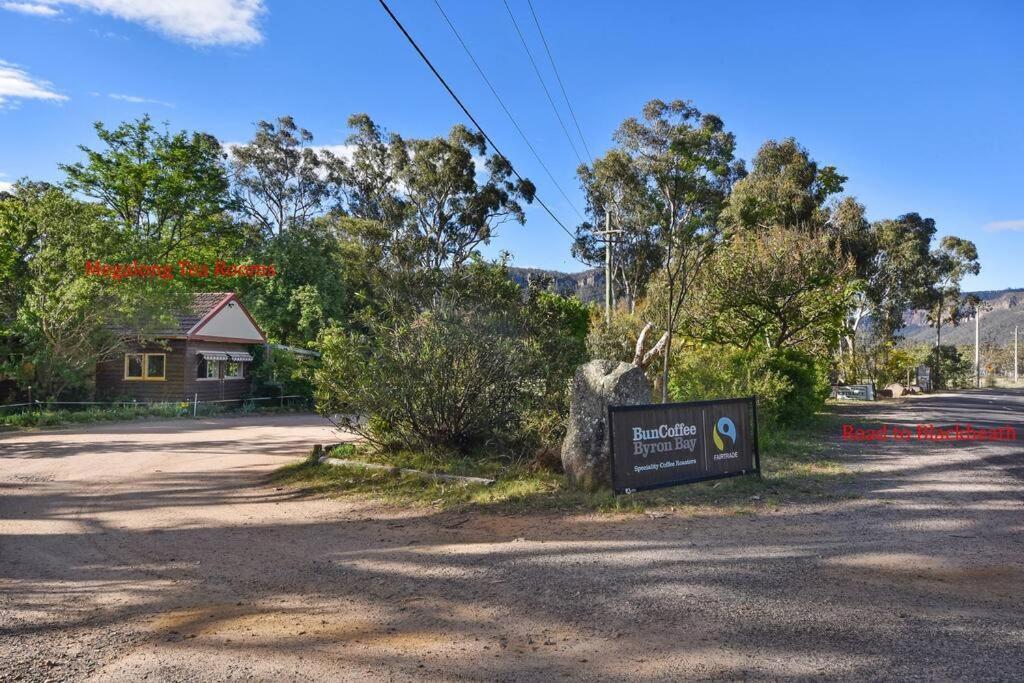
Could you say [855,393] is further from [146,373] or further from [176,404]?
[146,373]

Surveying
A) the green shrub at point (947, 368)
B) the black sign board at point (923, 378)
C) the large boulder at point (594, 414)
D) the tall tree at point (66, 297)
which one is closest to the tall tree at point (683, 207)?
the large boulder at point (594, 414)

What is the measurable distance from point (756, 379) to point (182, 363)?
2144cm

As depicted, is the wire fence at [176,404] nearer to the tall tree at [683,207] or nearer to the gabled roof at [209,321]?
the gabled roof at [209,321]

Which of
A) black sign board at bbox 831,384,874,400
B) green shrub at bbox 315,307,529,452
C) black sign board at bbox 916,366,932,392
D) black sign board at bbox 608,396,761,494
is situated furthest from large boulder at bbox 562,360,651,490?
black sign board at bbox 916,366,932,392

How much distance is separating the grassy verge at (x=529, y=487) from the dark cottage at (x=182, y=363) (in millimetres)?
18280

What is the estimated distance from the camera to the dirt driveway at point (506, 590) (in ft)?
13.7

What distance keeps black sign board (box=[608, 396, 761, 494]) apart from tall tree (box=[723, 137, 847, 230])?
17.7 metres

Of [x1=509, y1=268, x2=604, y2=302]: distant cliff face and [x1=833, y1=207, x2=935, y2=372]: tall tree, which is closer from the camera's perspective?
[x1=509, y1=268, x2=604, y2=302]: distant cliff face

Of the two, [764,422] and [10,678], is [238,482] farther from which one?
[764,422]

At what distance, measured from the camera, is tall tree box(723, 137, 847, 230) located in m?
30.6

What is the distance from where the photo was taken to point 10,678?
4.09 m

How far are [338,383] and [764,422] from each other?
872 cm

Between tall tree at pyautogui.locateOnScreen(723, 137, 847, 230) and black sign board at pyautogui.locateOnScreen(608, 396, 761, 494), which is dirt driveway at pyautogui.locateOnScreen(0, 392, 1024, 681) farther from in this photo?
tall tree at pyautogui.locateOnScreen(723, 137, 847, 230)

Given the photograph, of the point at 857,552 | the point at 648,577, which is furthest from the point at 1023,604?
the point at 648,577
